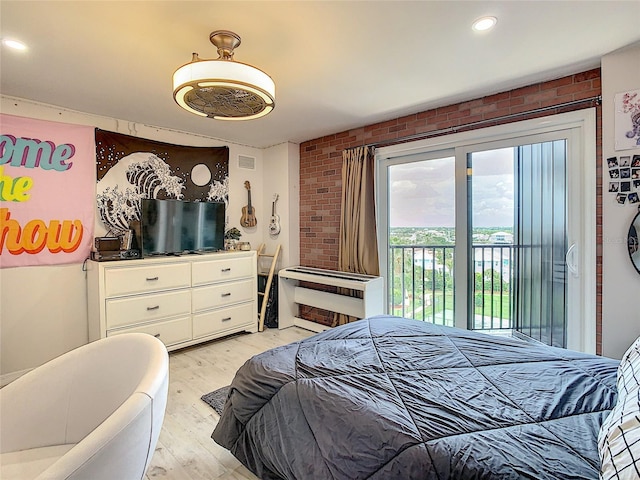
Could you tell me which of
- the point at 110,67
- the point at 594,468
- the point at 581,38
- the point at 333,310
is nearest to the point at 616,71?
the point at 581,38

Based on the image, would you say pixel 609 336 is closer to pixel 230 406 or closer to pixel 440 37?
pixel 440 37

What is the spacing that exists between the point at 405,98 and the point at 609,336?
2.28 meters

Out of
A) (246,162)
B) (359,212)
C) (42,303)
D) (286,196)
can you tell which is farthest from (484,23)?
(42,303)

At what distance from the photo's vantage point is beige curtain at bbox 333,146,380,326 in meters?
3.50

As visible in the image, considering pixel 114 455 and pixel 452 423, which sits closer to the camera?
pixel 114 455

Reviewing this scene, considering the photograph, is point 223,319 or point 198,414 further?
point 223,319

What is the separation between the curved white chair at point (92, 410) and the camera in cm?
90

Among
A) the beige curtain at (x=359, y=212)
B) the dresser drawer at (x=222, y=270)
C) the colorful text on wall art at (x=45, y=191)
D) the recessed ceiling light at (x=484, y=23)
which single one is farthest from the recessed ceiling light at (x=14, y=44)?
the beige curtain at (x=359, y=212)

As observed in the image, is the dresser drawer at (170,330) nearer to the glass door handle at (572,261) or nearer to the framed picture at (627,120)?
the glass door handle at (572,261)

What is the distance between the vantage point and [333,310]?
11.9 ft

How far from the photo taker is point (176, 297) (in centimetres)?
321

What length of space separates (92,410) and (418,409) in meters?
1.26

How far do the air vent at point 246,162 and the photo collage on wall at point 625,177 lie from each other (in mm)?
3610

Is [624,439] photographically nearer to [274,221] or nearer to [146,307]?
[146,307]
